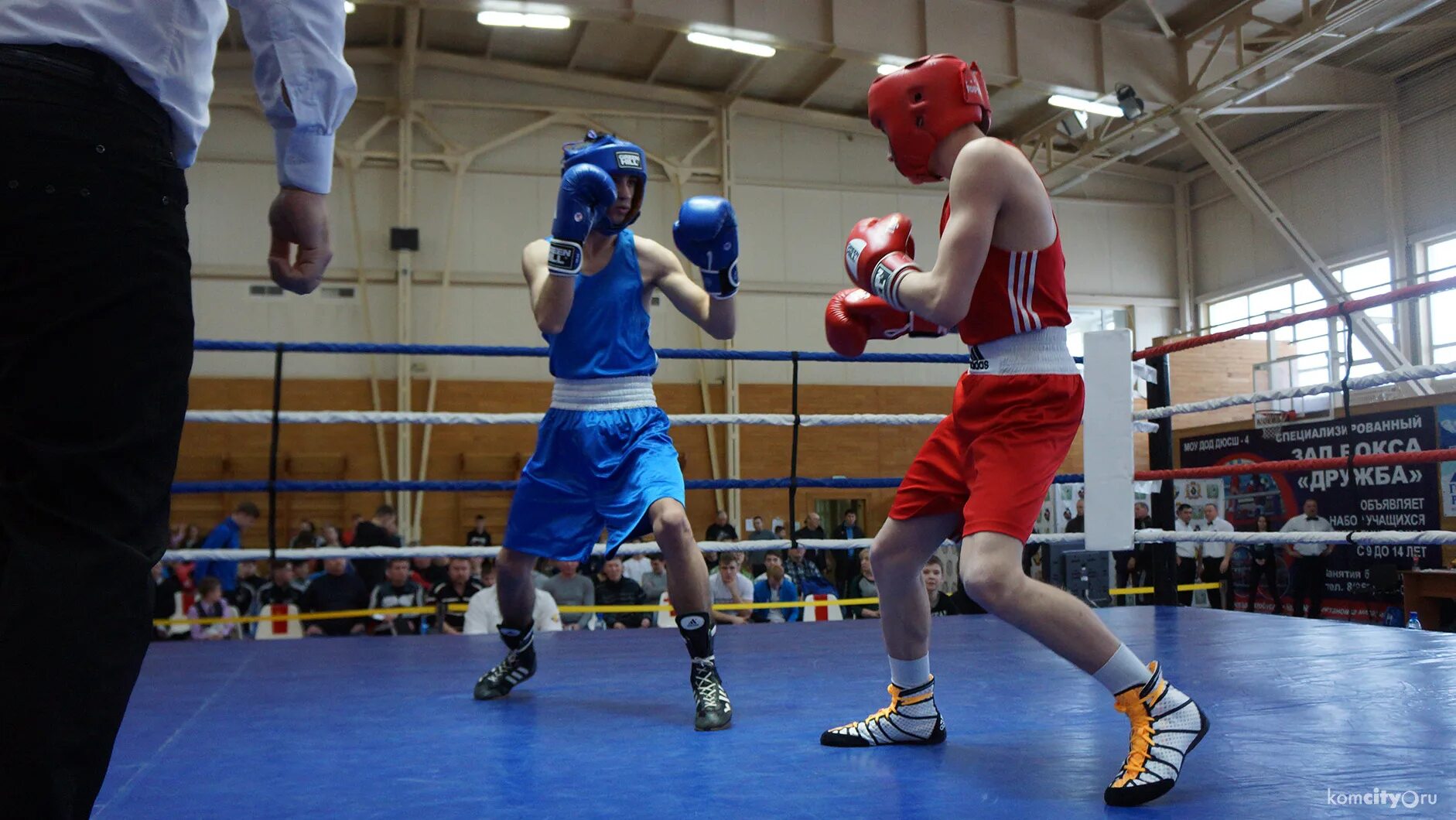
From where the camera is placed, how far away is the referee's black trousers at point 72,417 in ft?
2.67

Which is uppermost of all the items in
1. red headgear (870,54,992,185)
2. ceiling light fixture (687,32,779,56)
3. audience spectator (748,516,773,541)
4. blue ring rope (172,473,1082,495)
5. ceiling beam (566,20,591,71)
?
ceiling beam (566,20,591,71)

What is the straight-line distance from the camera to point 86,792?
840 mm

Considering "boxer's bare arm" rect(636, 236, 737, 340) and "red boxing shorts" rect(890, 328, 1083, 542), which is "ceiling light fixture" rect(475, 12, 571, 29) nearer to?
"boxer's bare arm" rect(636, 236, 737, 340)

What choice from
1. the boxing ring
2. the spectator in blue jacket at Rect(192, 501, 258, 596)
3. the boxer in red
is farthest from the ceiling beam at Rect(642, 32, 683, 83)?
the boxer in red

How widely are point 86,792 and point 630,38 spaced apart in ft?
38.6

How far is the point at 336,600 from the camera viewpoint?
18.4ft

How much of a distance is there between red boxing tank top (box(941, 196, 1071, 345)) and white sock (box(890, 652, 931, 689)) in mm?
634

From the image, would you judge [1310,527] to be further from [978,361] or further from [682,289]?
[978,361]

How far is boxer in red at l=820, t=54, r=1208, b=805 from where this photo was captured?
1.76 metres

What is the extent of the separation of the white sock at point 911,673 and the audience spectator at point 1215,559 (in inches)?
348

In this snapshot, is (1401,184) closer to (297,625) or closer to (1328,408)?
(1328,408)

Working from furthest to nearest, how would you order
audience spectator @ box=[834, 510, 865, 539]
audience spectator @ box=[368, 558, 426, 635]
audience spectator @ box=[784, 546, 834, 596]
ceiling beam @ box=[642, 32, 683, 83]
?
1. ceiling beam @ box=[642, 32, 683, 83]
2. audience spectator @ box=[834, 510, 865, 539]
3. audience spectator @ box=[784, 546, 834, 596]
4. audience spectator @ box=[368, 558, 426, 635]

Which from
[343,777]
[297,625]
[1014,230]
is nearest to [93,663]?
[343,777]

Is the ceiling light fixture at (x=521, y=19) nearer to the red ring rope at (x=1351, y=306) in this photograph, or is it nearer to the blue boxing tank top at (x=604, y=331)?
the red ring rope at (x=1351, y=306)
